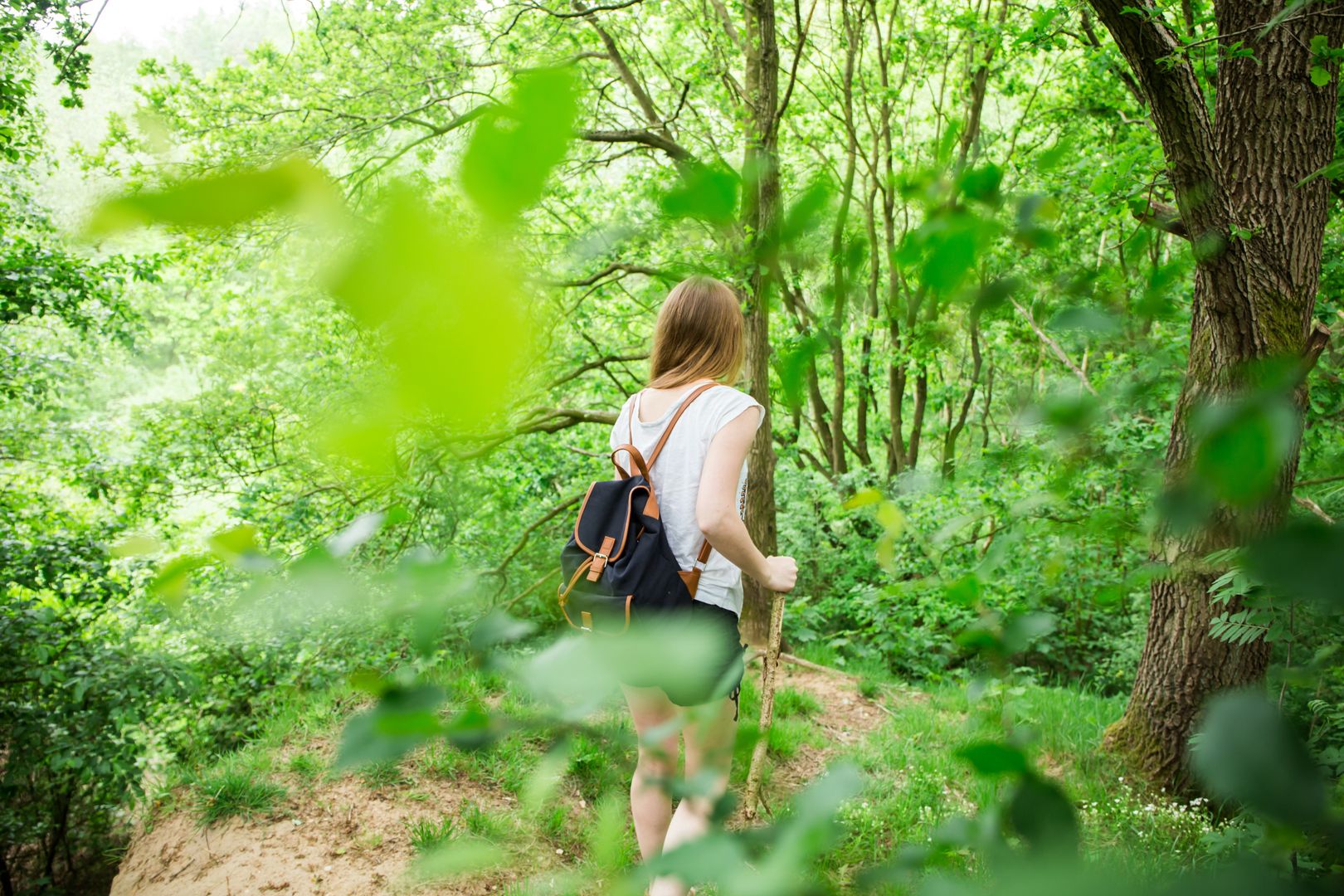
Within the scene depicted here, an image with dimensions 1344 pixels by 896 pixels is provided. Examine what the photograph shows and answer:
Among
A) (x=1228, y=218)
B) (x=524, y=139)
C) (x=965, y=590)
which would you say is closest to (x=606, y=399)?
(x=1228, y=218)

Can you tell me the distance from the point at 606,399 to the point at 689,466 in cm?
549

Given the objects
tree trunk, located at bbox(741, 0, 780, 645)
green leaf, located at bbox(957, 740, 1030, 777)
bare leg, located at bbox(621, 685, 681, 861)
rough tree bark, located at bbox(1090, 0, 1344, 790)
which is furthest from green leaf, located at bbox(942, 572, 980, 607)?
tree trunk, located at bbox(741, 0, 780, 645)

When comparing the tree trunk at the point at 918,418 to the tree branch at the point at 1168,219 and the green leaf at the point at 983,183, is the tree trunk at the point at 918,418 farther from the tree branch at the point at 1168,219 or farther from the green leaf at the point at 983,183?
the green leaf at the point at 983,183

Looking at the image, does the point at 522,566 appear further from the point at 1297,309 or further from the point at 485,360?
the point at 485,360

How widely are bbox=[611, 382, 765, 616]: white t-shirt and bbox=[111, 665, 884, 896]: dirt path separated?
1469 millimetres

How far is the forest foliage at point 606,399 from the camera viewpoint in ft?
1.04

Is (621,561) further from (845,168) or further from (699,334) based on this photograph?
(845,168)

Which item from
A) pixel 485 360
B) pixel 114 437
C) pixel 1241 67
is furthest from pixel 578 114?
pixel 114 437

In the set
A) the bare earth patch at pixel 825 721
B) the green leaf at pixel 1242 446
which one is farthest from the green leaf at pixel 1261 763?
the bare earth patch at pixel 825 721

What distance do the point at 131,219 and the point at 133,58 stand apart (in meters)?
7.14

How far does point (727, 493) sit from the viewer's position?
172 centimetres

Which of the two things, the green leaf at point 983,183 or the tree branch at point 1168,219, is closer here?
the green leaf at point 983,183

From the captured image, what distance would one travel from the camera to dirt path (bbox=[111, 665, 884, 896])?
2814 mm

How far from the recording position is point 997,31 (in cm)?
603
